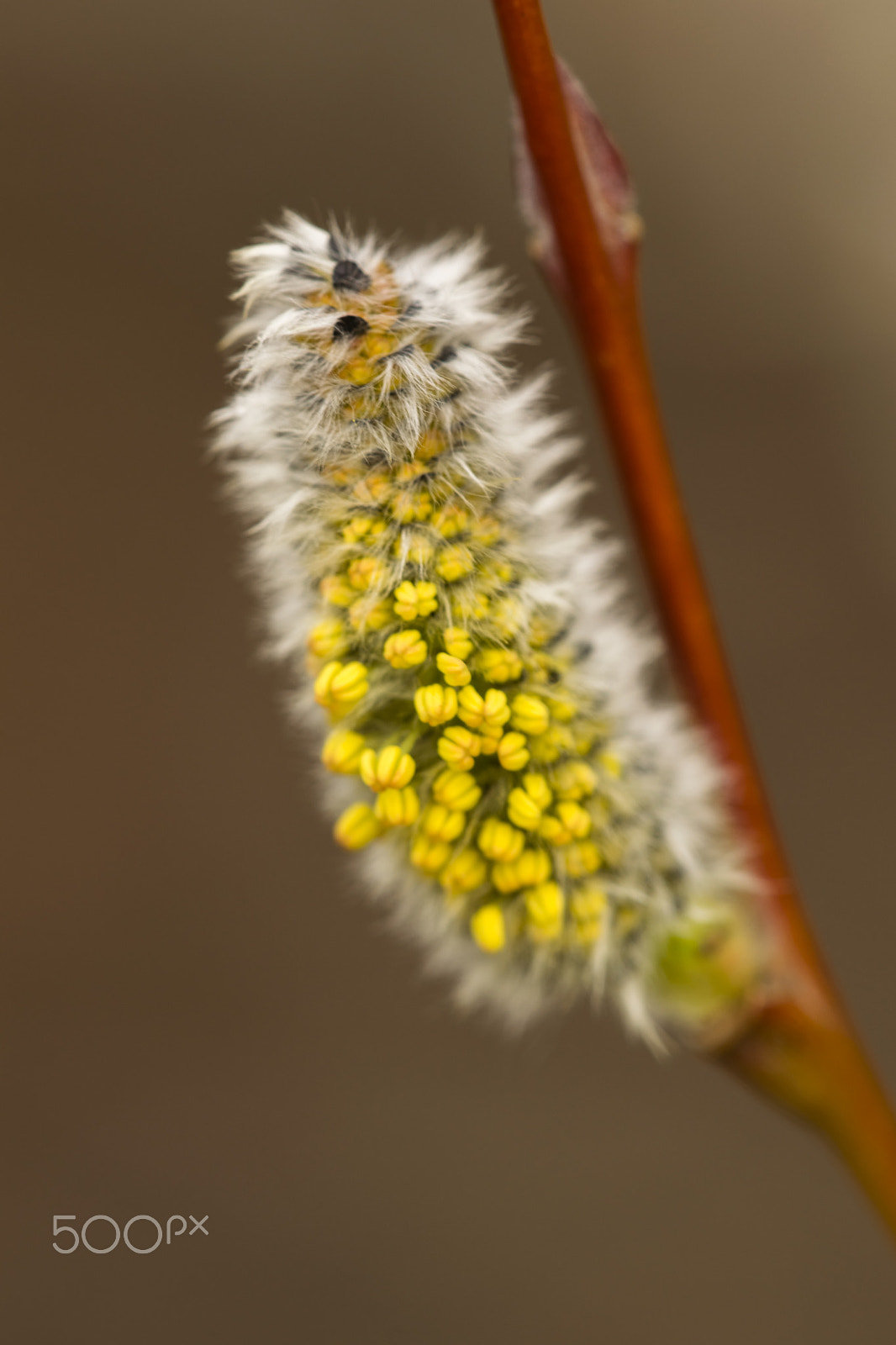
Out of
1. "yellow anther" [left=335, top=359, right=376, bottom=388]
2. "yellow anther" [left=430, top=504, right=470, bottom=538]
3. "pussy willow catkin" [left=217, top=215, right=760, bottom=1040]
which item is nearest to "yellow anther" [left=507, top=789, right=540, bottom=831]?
"pussy willow catkin" [left=217, top=215, right=760, bottom=1040]

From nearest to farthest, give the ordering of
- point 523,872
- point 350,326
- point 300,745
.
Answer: point 350,326, point 523,872, point 300,745

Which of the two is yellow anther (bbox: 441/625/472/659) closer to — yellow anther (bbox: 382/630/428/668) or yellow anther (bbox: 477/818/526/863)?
yellow anther (bbox: 382/630/428/668)

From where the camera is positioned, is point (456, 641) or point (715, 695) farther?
point (715, 695)

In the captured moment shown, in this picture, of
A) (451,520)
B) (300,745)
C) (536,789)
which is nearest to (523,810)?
(536,789)

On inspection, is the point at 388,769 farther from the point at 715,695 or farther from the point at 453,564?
the point at 715,695

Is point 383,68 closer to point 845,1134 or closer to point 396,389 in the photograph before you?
point 396,389

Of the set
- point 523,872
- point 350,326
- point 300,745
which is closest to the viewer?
point 350,326

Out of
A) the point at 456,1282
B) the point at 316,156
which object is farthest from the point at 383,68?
the point at 456,1282
